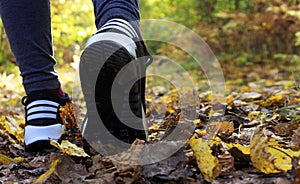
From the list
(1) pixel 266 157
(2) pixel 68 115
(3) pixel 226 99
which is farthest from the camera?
(3) pixel 226 99

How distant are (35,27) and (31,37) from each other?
31mm

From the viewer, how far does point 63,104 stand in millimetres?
1399

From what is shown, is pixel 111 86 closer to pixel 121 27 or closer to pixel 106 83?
pixel 106 83

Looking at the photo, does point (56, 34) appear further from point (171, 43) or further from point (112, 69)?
point (112, 69)

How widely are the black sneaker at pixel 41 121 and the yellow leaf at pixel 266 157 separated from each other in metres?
0.63

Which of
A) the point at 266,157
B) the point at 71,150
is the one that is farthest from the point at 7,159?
the point at 266,157

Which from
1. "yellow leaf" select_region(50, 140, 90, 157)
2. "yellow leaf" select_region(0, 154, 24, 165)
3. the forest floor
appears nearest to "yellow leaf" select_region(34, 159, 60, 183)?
the forest floor

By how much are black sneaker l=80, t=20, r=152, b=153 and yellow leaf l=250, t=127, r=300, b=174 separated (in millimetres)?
313

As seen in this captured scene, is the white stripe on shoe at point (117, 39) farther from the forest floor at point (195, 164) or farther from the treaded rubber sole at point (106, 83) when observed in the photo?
the forest floor at point (195, 164)

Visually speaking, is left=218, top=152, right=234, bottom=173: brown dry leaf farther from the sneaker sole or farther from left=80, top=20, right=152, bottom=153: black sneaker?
the sneaker sole

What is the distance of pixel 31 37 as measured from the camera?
1.27m

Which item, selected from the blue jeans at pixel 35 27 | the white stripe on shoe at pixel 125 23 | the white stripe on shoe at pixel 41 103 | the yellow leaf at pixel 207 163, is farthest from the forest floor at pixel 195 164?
the white stripe on shoe at pixel 125 23

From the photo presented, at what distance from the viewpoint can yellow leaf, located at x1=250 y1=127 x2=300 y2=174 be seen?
0.87 m

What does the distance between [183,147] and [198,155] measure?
81mm
